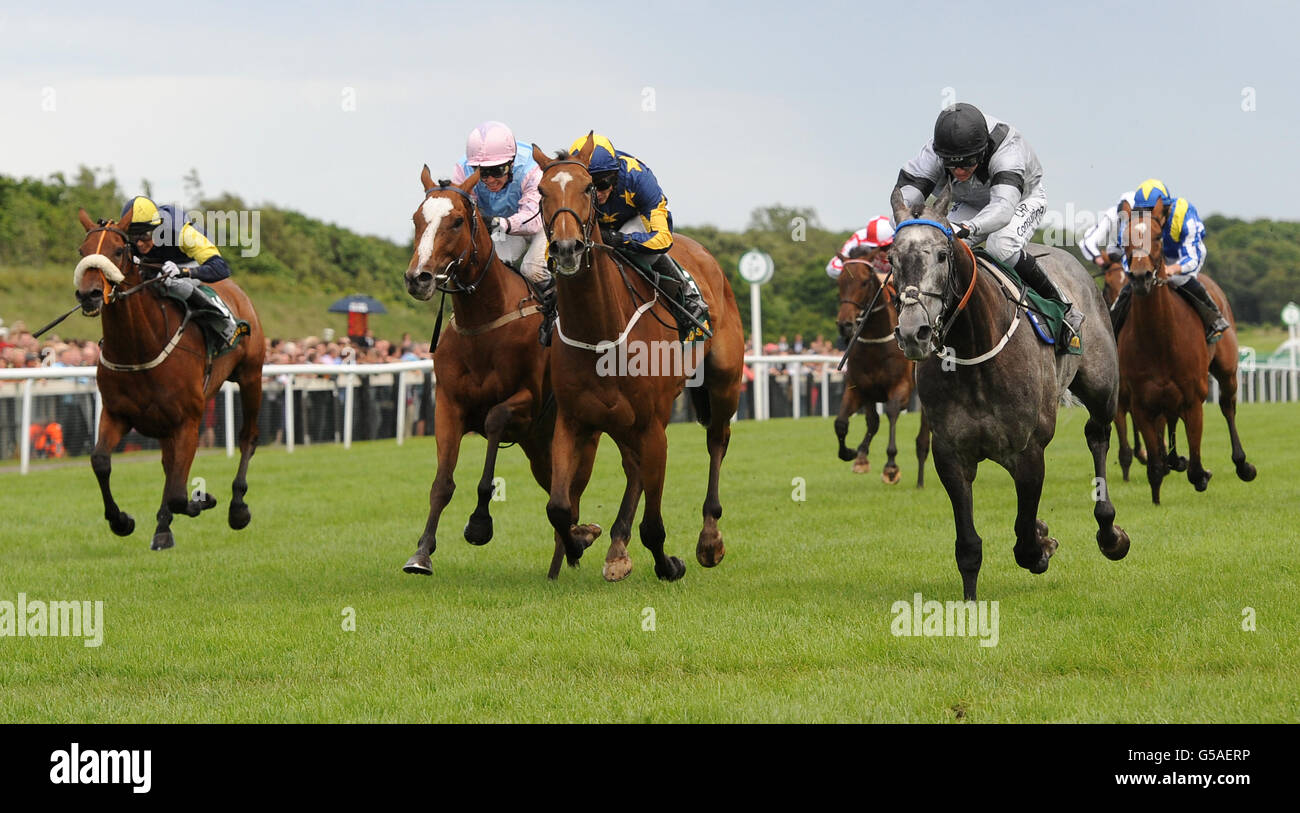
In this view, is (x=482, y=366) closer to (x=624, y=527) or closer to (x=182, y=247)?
(x=624, y=527)

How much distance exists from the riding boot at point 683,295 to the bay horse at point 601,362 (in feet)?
0.34

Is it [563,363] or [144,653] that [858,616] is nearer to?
[563,363]

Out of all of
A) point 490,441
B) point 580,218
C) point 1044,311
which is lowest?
point 490,441

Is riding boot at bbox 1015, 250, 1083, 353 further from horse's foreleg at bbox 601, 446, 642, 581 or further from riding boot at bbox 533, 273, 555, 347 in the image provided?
riding boot at bbox 533, 273, 555, 347

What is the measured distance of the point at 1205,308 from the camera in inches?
425

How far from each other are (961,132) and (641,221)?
172cm

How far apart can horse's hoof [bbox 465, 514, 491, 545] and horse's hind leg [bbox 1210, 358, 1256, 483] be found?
596 cm

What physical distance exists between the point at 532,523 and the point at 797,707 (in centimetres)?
592

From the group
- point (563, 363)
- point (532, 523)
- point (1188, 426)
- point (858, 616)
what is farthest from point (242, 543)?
point (1188, 426)

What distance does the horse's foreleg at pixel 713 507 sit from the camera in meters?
8.16

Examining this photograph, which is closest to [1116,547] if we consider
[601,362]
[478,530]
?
[601,362]

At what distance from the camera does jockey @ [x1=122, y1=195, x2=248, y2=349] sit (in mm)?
9164

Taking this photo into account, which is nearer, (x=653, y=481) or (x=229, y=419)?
(x=653, y=481)

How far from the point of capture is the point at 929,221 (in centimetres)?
618
